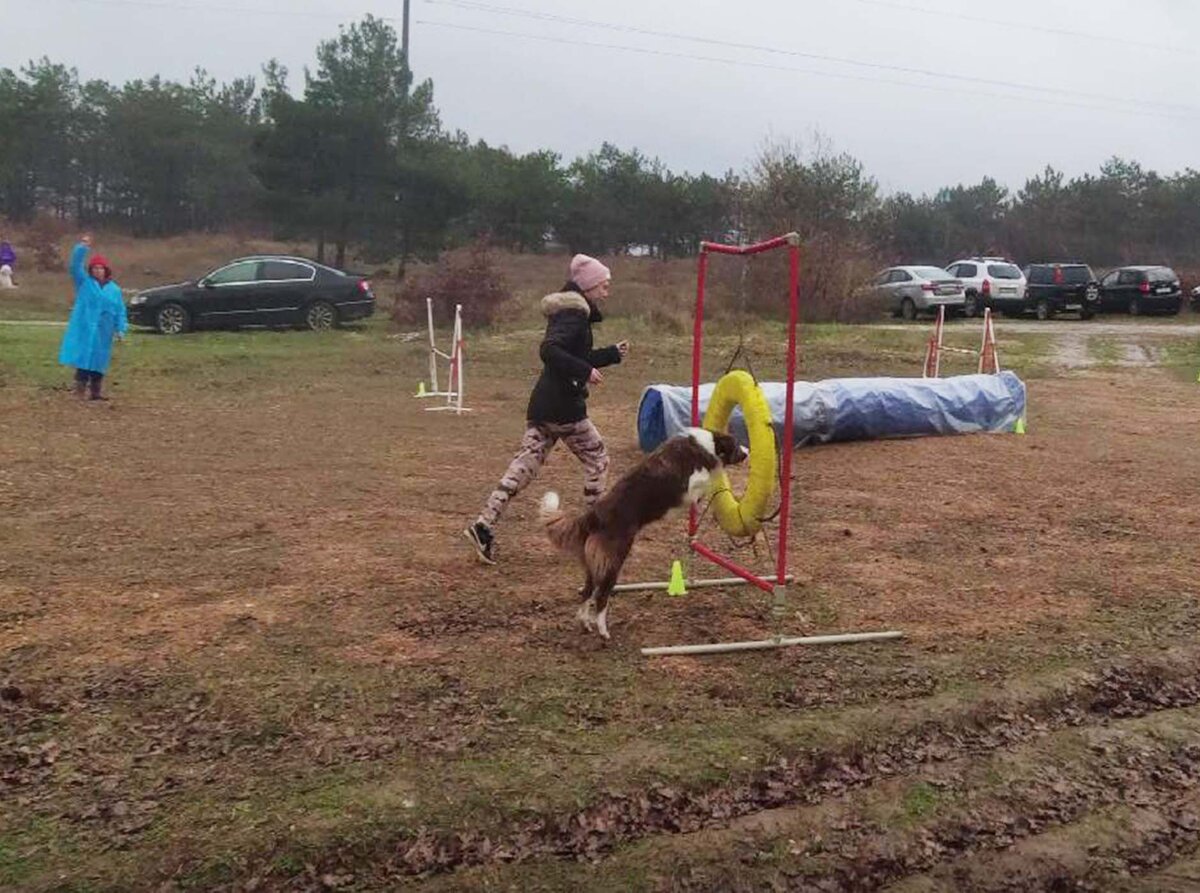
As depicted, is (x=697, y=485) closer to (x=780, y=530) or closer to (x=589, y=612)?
(x=780, y=530)

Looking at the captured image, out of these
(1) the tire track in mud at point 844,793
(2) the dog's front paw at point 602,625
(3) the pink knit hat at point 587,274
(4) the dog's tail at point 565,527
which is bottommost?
(1) the tire track in mud at point 844,793

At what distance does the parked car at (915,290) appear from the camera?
30500mm

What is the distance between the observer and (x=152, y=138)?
51.8 m

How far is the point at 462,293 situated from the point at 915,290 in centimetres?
1281

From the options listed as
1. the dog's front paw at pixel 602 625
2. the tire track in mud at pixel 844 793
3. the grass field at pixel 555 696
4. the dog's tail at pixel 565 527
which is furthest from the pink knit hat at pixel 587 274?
the tire track in mud at pixel 844 793

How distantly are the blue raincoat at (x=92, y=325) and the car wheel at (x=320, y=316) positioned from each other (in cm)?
1029

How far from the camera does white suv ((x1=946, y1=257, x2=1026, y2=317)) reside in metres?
31.2

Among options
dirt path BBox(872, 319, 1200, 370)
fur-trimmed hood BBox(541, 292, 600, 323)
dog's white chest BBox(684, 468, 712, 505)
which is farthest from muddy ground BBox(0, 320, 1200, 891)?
dirt path BBox(872, 319, 1200, 370)

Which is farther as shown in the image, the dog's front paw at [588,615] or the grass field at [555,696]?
the dog's front paw at [588,615]

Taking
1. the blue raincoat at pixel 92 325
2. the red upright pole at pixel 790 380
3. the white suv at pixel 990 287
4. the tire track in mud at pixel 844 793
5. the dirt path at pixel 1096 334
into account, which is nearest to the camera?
the tire track in mud at pixel 844 793

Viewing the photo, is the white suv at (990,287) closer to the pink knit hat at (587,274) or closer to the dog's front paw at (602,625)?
the pink knit hat at (587,274)

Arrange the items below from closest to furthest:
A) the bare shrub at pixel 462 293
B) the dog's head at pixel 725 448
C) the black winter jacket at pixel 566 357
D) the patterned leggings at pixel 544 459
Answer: the dog's head at pixel 725 448, the black winter jacket at pixel 566 357, the patterned leggings at pixel 544 459, the bare shrub at pixel 462 293

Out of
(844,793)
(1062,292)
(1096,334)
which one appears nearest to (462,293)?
(1096,334)

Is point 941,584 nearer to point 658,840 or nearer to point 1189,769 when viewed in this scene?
point 1189,769
